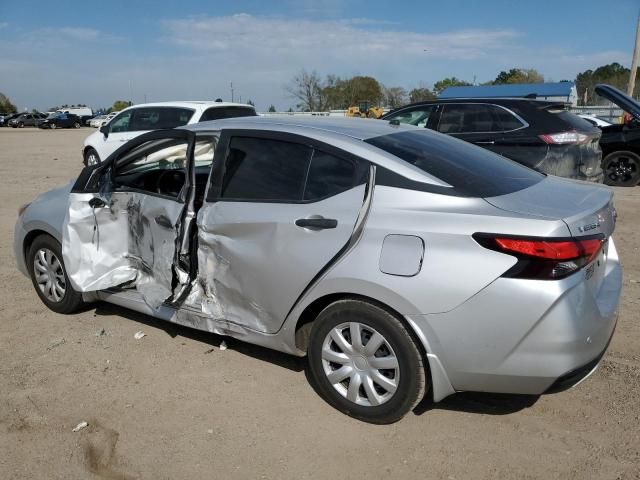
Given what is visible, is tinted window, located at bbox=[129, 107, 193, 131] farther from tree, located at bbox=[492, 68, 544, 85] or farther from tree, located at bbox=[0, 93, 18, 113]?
tree, located at bbox=[0, 93, 18, 113]

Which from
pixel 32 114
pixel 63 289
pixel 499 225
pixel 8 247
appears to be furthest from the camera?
pixel 32 114

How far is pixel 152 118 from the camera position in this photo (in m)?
11.5

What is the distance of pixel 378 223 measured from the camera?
301 centimetres

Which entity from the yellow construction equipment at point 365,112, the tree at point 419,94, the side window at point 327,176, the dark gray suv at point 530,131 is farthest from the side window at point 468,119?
the tree at point 419,94

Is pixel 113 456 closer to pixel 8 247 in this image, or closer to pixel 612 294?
pixel 612 294

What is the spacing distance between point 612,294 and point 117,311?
12.3ft

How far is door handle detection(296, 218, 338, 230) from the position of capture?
315cm

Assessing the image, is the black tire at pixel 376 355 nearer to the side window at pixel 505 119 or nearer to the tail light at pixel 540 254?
the tail light at pixel 540 254

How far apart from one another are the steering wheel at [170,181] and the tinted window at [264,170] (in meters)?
1.11

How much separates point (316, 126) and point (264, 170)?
0.43m

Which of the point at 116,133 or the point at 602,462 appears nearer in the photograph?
the point at 602,462

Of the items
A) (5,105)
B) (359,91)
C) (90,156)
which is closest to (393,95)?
(359,91)

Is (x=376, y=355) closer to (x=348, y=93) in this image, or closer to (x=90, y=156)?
(x=90, y=156)

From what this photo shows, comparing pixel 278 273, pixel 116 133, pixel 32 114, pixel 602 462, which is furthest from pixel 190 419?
pixel 32 114
